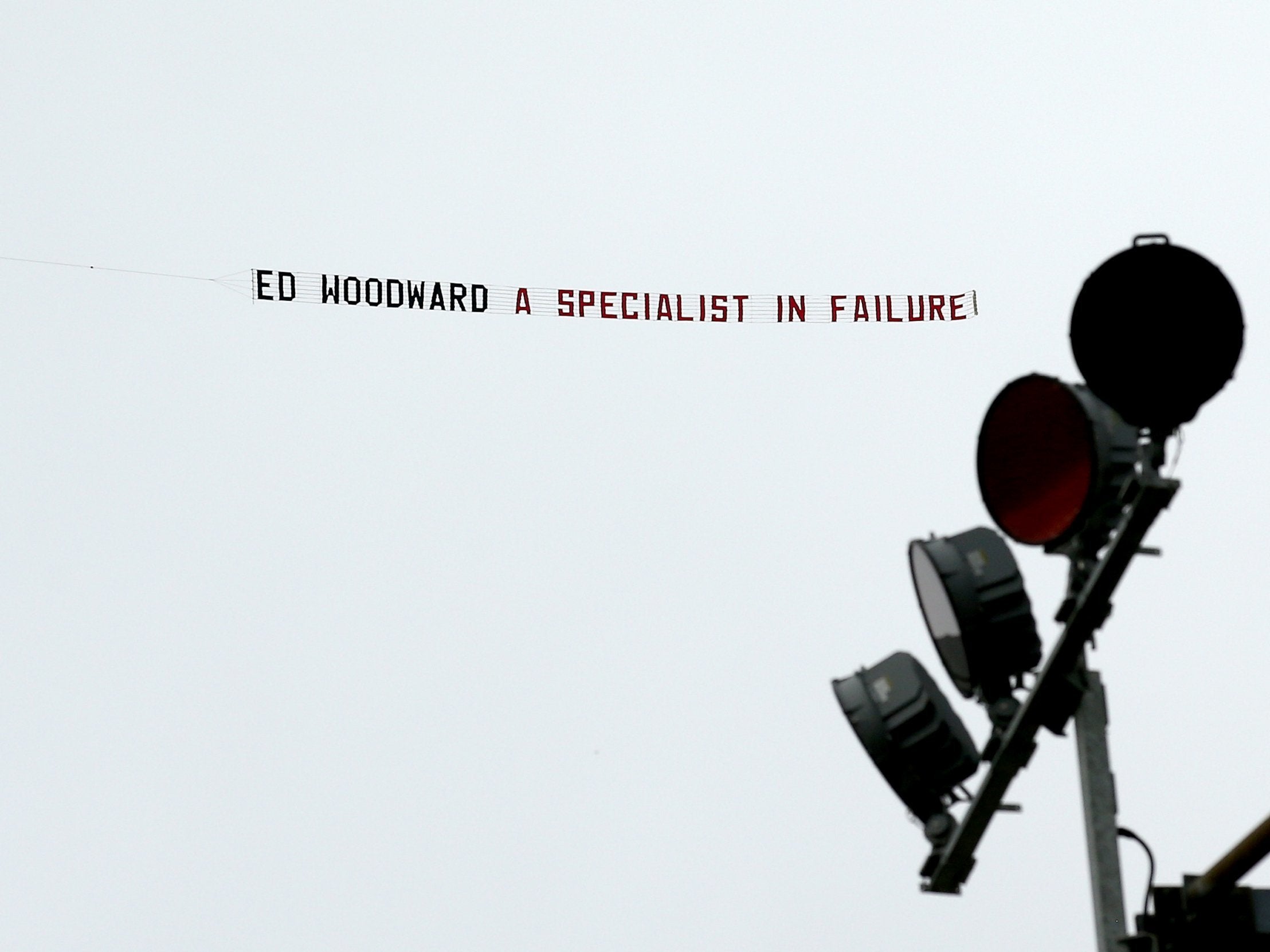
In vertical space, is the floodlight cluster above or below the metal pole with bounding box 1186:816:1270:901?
above

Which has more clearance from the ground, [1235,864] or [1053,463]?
[1053,463]

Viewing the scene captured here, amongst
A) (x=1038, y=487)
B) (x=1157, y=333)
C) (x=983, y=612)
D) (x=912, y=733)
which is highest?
(x=1157, y=333)

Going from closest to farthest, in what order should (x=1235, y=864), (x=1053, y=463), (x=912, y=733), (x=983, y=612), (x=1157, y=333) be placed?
(x=1235, y=864) → (x=1157, y=333) → (x=1053, y=463) → (x=983, y=612) → (x=912, y=733)

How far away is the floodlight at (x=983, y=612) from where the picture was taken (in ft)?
13.2

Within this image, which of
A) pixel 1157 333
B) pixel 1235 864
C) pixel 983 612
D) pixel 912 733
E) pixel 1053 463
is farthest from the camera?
pixel 912 733

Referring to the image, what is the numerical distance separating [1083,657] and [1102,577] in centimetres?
30

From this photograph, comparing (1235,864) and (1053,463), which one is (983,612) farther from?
(1235,864)

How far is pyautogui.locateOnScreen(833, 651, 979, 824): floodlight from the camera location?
4148 millimetres

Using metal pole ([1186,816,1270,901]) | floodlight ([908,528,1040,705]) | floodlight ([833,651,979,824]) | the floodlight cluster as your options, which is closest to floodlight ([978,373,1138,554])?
the floodlight cluster

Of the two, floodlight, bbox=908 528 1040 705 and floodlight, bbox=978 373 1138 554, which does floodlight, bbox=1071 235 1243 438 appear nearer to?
floodlight, bbox=978 373 1138 554

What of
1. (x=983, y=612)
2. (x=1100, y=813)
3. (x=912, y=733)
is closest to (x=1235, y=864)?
(x=1100, y=813)

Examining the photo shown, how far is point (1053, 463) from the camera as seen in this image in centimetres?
386

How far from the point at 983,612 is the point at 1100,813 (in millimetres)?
600

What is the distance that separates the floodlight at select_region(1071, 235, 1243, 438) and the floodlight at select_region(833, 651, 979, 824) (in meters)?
1.03
